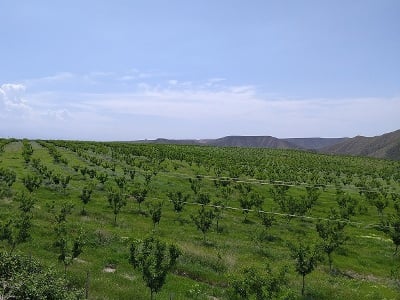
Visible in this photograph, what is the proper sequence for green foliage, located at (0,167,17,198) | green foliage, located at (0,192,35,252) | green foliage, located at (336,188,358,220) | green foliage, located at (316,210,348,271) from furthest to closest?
1. green foliage, located at (336,188,358,220)
2. green foliage, located at (0,167,17,198)
3. green foliage, located at (316,210,348,271)
4. green foliage, located at (0,192,35,252)

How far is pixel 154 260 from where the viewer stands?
25.0 metres

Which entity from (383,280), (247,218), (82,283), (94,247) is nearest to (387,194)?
(247,218)

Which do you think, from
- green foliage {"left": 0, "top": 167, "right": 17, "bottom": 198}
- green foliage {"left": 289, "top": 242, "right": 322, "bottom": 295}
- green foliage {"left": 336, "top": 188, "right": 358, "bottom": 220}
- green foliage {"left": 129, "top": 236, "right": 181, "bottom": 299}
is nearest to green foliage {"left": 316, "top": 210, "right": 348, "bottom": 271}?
A: green foliage {"left": 289, "top": 242, "right": 322, "bottom": 295}

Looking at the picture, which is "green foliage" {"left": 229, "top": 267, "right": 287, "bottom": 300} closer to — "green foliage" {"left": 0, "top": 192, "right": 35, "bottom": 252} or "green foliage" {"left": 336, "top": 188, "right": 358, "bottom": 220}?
"green foliage" {"left": 0, "top": 192, "right": 35, "bottom": 252}

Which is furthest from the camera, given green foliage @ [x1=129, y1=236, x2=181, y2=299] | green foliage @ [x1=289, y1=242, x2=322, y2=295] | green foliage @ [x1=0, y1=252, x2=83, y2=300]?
green foliage @ [x1=289, y1=242, x2=322, y2=295]

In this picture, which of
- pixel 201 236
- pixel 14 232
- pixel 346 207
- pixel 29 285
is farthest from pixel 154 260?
pixel 346 207

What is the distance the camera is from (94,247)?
121ft

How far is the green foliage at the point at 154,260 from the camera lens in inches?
984

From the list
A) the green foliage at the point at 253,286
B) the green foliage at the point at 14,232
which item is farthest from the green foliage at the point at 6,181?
the green foliage at the point at 253,286

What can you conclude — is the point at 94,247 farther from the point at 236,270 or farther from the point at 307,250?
the point at 307,250

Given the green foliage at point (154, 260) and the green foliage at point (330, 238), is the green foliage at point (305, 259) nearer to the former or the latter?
the green foliage at point (330, 238)

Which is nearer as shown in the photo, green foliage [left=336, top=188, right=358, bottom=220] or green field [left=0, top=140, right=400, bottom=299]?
green field [left=0, top=140, right=400, bottom=299]

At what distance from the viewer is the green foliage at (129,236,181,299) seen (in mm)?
25000

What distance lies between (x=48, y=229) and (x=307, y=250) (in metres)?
23.4
